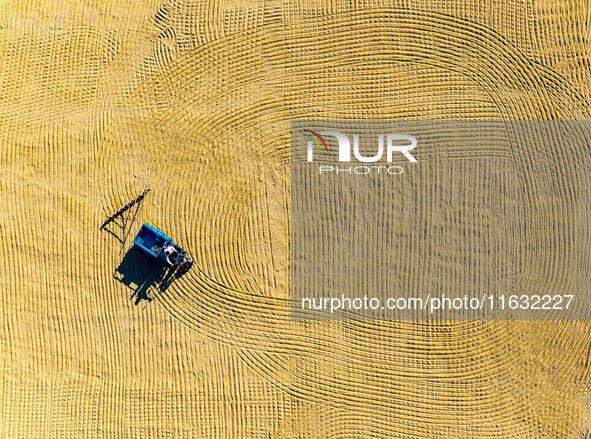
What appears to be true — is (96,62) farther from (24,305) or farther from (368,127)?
(368,127)

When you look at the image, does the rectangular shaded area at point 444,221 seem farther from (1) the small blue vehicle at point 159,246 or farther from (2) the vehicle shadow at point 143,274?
(2) the vehicle shadow at point 143,274

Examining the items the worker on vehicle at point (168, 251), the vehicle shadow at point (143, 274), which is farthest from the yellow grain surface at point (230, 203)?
the worker on vehicle at point (168, 251)

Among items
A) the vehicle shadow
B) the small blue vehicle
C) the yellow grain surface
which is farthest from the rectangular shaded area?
the vehicle shadow

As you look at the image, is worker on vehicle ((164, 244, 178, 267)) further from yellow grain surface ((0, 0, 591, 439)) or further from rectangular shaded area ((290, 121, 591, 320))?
rectangular shaded area ((290, 121, 591, 320))

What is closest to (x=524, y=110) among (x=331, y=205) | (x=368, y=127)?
(x=368, y=127)

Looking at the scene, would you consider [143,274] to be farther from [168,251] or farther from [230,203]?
[230,203]

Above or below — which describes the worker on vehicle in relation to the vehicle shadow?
above

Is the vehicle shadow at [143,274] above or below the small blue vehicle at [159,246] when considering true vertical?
below
